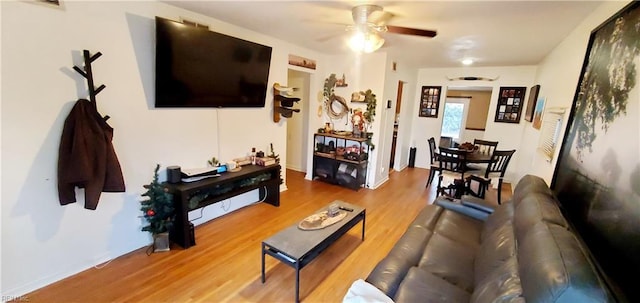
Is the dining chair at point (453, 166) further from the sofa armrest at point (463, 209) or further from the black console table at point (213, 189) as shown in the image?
the black console table at point (213, 189)

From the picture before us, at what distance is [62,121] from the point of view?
198 centimetres

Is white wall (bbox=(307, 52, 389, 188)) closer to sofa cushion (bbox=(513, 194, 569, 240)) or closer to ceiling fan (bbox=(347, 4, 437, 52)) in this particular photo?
ceiling fan (bbox=(347, 4, 437, 52))

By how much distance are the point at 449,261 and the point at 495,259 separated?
1.05 ft

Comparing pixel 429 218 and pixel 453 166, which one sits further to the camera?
pixel 453 166

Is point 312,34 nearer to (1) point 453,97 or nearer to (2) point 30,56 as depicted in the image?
(2) point 30,56

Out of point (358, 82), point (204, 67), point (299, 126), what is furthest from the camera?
point (299, 126)

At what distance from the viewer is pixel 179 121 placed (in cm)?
274

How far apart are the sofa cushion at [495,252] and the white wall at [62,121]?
2862 mm

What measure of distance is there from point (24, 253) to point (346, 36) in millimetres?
3564

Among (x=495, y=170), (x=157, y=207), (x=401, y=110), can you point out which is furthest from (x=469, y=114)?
(x=157, y=207)

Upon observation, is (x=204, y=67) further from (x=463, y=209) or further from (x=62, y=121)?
(x=463, y=209)

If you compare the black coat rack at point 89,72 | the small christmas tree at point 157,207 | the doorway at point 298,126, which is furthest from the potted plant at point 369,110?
the black coat rack at point 89,72

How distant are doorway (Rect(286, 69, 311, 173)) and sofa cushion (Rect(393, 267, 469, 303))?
385cm

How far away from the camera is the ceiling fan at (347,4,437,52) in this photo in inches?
83.5
